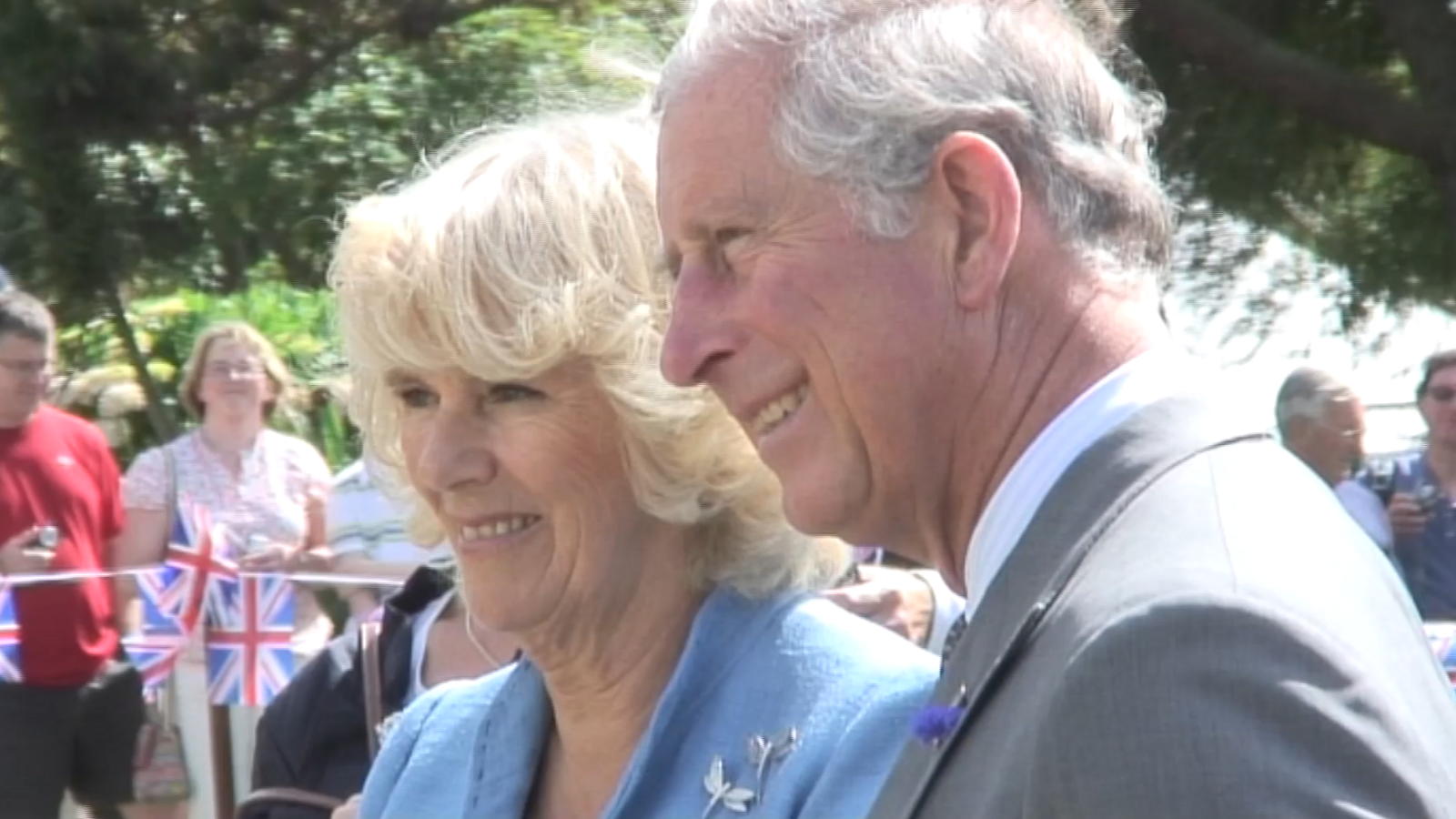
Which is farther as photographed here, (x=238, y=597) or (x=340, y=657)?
(x=238, y=597)

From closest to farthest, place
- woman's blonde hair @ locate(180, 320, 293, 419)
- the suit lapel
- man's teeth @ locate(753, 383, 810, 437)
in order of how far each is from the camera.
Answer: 1. the suit lapel
2. man's teeth @ locate(753, 383, 810, 437)
3. woman's blonde hair @ locate(180, 320, 293, 419)

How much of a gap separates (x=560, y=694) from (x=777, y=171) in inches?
39.0

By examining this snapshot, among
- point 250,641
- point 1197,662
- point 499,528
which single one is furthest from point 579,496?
point 250,641

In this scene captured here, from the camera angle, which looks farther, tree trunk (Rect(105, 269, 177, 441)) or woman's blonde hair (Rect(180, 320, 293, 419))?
tree trunk (Rect(105, 269, 177, 441))

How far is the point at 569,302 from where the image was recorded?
236 centimetres

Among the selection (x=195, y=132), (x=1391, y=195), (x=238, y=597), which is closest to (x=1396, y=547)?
(x=1391, y=195)

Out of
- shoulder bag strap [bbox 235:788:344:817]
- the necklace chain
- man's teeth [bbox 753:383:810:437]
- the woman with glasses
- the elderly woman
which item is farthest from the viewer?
the woman with glasses

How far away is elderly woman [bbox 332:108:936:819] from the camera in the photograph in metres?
2.35

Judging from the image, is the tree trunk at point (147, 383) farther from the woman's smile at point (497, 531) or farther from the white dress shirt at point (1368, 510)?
the woman's smile at point (497, 531)

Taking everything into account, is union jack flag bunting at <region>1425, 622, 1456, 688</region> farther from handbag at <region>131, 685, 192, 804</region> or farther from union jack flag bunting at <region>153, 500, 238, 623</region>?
handbag at <region>131, 685, 192, 804</region>

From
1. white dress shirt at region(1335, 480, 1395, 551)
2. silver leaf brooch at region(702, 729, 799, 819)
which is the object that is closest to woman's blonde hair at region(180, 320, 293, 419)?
white dress shirt at region(1335, 480, 1395, 551)

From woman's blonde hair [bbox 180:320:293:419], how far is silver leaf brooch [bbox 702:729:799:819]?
4.67 meters

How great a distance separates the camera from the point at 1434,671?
4.42 feet

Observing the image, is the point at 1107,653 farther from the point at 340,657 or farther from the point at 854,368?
the point at 340,657
